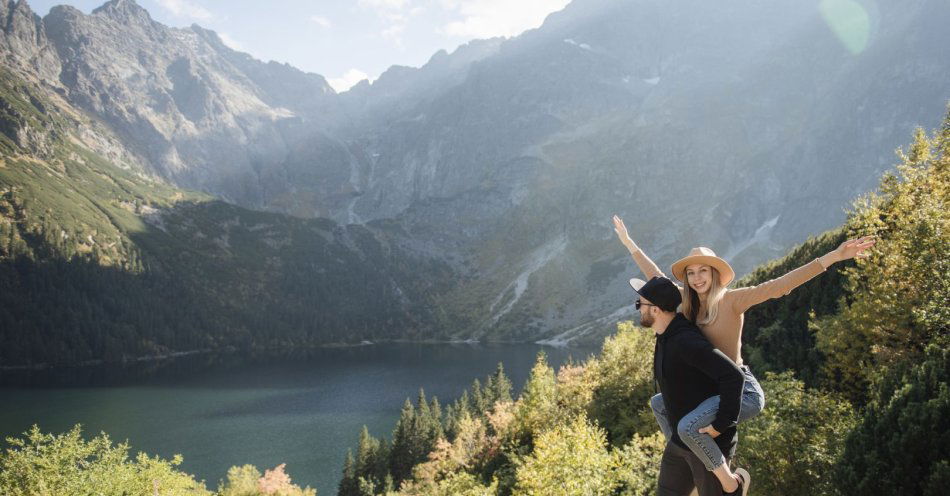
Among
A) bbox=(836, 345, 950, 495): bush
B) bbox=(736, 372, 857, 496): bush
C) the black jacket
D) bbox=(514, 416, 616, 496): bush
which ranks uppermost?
the black jacket

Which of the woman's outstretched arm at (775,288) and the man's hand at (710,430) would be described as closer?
the man's hand at (710,430)

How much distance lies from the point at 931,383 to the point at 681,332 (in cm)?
760

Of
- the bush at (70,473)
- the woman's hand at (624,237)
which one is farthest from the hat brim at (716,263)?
the bush at (70,473)

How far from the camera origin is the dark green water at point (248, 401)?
287 feet

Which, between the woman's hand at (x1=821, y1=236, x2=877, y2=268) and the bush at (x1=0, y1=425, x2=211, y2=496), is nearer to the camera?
the woman's hand at (x1=821, y1=236, x2=877, y2=268)

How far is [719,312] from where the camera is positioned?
5824 mm

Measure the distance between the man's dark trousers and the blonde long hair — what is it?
145 cm

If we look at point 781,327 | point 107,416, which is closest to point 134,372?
point 107,416

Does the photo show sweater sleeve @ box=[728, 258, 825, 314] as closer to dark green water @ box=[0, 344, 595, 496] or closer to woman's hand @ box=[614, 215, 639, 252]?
woman's hand @ box=[614, 215, 639, 252]

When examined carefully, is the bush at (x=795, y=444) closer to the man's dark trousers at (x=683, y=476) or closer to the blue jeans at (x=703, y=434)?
the man's dark trousers at (x=683, y=476)

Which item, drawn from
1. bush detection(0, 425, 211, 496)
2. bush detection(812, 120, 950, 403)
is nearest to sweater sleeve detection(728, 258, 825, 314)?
bush detection(812, 120, 950, 403)

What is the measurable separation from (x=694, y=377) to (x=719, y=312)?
0.80 metres

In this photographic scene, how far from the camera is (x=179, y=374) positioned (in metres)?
162

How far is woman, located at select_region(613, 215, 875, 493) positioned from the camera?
537 cm
